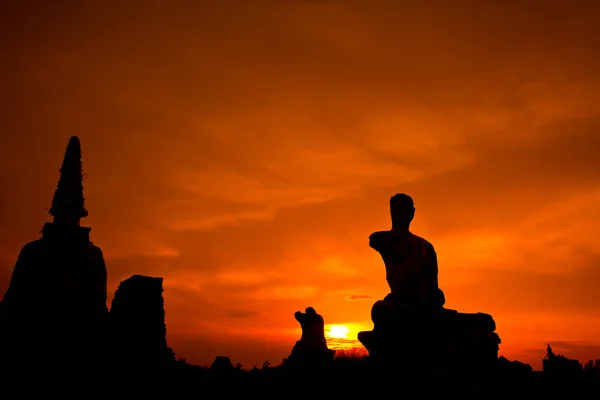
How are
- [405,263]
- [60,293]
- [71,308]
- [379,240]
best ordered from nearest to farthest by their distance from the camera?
[379,240], [405,263], [71,308], [60,293]

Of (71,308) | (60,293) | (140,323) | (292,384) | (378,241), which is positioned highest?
(60,293)

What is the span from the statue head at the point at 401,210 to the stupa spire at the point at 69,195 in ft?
58.7

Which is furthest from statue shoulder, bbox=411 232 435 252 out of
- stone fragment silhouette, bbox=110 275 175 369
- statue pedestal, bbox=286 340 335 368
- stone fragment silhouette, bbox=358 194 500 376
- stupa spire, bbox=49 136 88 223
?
stupa spire, bbox=49 136 88 223

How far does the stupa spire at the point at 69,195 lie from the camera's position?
27.4m

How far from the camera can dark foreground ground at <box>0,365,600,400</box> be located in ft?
46.1

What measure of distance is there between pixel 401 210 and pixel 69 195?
18481 mm

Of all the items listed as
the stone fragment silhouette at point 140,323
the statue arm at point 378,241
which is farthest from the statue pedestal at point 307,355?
the statue arm at point 378,241

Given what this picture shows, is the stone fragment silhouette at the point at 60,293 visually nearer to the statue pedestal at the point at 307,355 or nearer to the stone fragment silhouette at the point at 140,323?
the stone fragment silhouette at the point at 140,323

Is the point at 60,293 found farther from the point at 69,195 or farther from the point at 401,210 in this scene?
the point at 401,210

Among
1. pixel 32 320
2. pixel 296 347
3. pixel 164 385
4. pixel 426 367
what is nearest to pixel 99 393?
pixel 164 385

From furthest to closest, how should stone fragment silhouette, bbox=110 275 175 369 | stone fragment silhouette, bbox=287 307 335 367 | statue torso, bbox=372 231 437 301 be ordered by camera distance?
stone fragment silhouette, bbox=287 307 335 367 < stone fragment silhouette, bbox=110 275 175 369 < statue torso, bbox=372 231 437 301

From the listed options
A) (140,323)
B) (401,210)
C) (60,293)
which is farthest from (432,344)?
(60,293)

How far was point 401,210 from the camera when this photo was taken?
16.0 meters

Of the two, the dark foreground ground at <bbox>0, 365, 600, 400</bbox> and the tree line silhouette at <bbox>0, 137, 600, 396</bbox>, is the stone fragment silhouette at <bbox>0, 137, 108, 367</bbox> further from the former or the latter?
the dark foreground ground at <bbox>0, 365, 600, 400</bbox>
